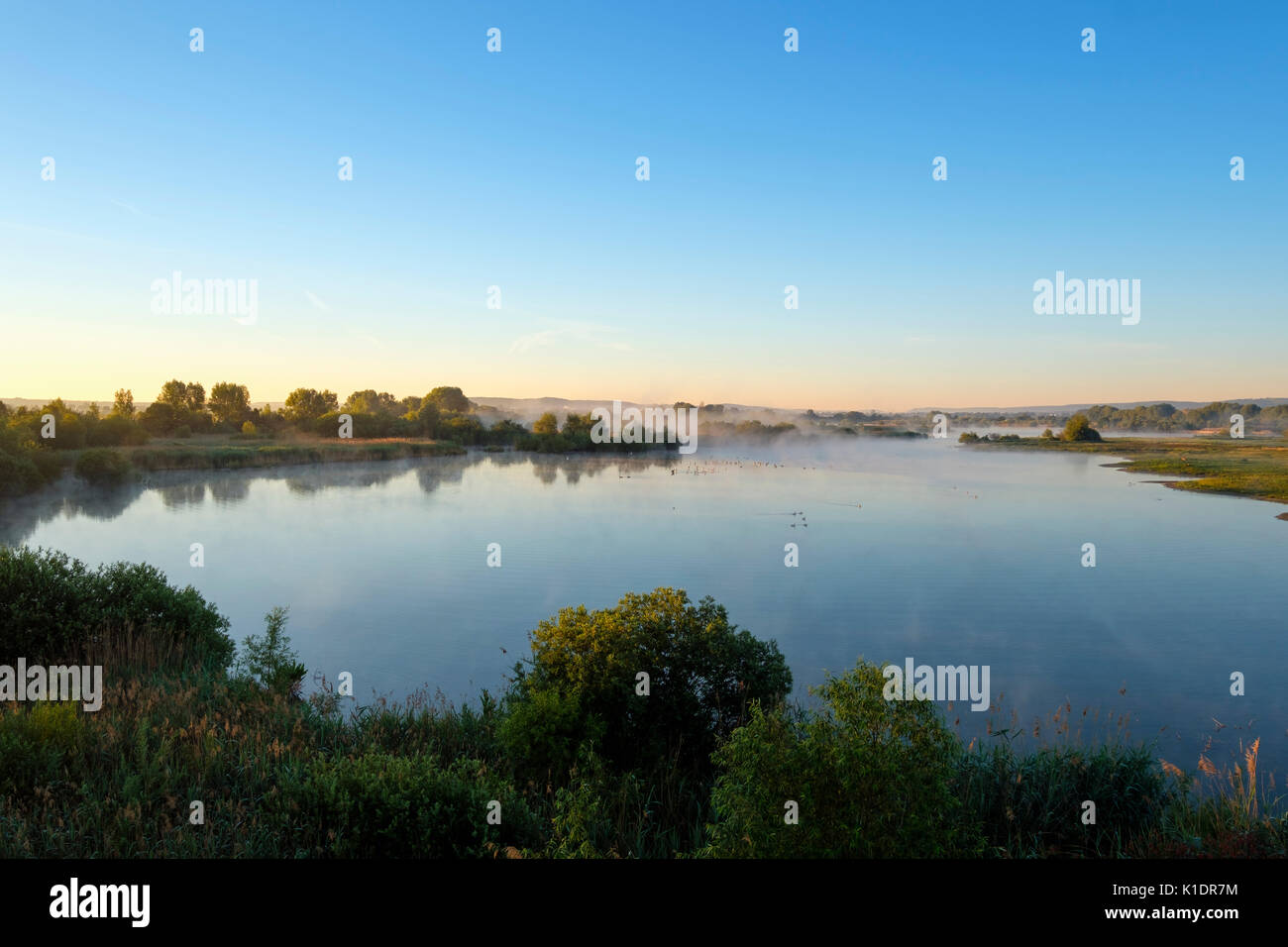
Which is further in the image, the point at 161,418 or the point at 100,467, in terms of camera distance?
the point at 161,418

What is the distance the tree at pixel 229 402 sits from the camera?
83.3m

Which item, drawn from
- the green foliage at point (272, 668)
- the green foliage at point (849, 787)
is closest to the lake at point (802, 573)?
the green foliage at point (272, 668)

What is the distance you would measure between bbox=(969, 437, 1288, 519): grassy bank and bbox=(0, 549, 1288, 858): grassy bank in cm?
3188

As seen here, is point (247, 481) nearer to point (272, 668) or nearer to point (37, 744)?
point (272, 668)

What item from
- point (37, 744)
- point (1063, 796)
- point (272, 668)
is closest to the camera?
point (37, 744)

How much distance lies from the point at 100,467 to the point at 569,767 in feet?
150

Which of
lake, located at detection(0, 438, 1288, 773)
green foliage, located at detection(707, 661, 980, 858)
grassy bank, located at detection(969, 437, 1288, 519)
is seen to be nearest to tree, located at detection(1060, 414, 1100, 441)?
grassy bank, located at detection(969, 437, 1288, 519)

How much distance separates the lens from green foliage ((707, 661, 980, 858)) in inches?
162

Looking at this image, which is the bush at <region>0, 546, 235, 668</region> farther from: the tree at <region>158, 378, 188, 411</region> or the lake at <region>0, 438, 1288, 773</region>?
the tree at <region>158, 378, 188, 411</region>

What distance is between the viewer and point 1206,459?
54.9 m

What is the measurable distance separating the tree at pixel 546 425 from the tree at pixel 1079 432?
62.0 m

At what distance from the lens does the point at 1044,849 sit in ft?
21.0

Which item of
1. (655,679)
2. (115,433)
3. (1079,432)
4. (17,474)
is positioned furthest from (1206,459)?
Result: (115,433)
